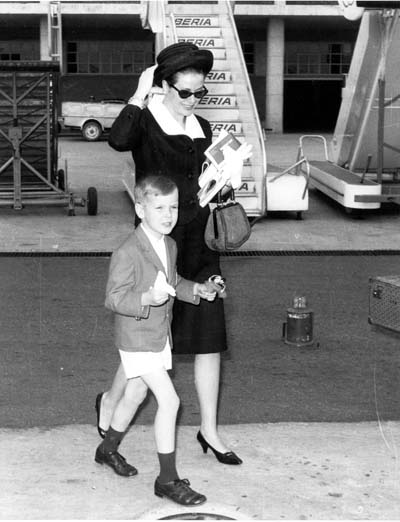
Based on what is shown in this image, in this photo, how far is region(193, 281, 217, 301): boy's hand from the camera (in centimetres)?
455

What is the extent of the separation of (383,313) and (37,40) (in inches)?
1565

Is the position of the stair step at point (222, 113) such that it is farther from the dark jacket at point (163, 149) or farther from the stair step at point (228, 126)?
the dark jacket at point (163, 149)

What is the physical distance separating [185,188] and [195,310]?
0.60 meters

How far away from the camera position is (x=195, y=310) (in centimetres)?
491

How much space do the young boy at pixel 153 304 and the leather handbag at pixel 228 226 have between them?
261mm

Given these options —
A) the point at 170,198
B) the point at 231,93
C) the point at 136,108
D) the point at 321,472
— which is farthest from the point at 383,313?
the point at 231,93

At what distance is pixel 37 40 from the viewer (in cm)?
4250

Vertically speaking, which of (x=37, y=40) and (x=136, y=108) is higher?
(x=37, y=40)

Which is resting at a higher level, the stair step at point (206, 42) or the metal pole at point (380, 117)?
the stair step at point (206, 42)

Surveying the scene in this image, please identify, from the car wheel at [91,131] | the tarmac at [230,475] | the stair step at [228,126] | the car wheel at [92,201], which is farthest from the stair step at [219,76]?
the car wheel at [91,131]

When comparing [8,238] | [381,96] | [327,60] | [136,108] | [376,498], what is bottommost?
[376,498]

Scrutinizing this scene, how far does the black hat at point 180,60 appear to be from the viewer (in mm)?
4656

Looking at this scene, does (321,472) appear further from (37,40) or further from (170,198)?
(37,40)

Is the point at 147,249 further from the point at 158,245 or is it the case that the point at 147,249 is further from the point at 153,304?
the point at 153,304
